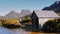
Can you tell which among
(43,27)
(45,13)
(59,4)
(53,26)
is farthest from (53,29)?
(59,4)

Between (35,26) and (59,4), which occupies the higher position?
(59,4)

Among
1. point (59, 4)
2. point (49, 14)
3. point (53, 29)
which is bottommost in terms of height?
point (53, 29)

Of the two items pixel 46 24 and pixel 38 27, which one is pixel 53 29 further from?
pixel 38 27

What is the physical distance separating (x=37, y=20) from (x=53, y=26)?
627 cm

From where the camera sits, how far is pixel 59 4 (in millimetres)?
100625

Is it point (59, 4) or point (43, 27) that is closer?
point (43, 27)

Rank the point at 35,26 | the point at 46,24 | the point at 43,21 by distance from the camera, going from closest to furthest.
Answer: the point at 46,24
the point at 43,21
the point at 35,26

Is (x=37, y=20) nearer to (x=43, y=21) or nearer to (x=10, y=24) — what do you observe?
(x=43, y=21)

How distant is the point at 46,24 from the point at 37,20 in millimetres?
4044

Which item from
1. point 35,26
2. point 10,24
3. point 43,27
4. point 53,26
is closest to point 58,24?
point 53,26

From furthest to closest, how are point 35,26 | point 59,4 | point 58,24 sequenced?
point 59,4, point 35,26, point 58,24

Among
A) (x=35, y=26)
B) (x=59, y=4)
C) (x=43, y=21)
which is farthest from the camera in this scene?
(x=59, y=4)

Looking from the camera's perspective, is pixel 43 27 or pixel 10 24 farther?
pixel 10 24

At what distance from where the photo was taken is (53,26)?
1377 inches
